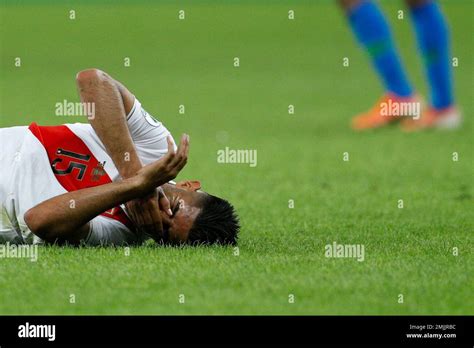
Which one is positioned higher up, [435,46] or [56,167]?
[435,46]

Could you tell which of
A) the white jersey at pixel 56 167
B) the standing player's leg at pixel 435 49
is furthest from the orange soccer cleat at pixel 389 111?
the white jersey at pixel 56 167

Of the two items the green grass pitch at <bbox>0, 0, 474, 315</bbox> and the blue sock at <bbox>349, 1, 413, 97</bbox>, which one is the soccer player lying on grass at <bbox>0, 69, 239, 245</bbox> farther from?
the blue sock at <bbox>349, 1, 413, 97</bbox>

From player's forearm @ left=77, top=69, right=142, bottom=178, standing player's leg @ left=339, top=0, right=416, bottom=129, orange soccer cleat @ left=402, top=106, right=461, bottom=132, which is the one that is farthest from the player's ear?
orange soccer cleat @ left=402, top=106, right=461, bottom=132

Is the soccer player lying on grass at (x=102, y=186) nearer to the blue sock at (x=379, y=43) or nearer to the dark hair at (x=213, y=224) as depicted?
the dark hair at (x=213, y=224)

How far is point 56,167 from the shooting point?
724 centimetres

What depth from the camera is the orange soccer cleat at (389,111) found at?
52.5ft

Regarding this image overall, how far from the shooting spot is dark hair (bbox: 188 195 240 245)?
722 centimetres

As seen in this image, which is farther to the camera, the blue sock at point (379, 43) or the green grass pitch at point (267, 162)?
the blue sock at point (379, 43)

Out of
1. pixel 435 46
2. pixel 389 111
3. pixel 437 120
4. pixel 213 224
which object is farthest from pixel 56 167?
pixel 437 120

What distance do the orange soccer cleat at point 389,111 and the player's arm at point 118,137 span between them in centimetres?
918

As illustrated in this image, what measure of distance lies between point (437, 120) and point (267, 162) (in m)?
4.24

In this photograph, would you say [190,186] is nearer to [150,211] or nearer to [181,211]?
[181,211]

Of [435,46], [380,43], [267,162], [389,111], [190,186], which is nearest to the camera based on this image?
[190,186]

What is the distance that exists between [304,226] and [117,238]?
1841 mm
